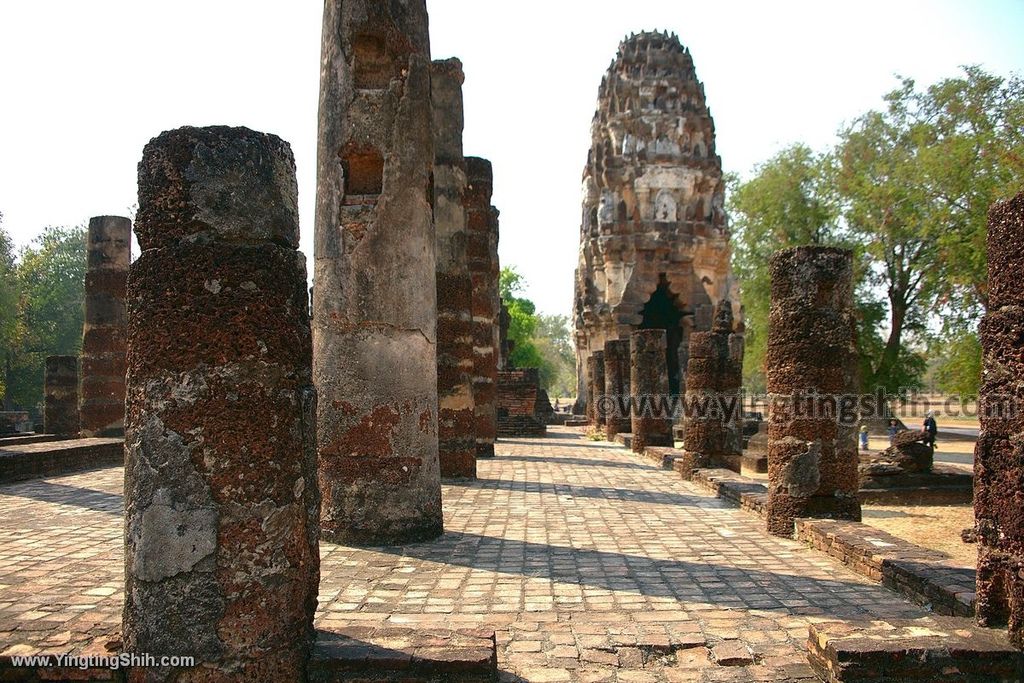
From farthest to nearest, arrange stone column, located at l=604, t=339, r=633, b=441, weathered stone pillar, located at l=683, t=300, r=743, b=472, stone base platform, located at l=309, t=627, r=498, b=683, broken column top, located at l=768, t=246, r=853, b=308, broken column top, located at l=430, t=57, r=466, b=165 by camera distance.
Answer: stone column, located at l=604, t=339, r=633, b=441 < weathered stone pillar, located at l=683, t=300, r=743, b=472 < broken column top, located at l=430, t=57, r=466, b=165 < broken column top, located at l=768, t=246, r=853, b=308 < stone base platform, located at l=309, t=627, r=498, b=683

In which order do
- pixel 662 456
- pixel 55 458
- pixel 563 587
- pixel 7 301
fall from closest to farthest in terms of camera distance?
1. pixel 563 587
2. pixel 55 458
3. pixel 662 456
4. pixel 7 301

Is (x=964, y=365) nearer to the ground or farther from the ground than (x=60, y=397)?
farther from the ground

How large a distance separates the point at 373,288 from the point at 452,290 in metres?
4.75

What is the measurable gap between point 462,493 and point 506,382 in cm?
1352

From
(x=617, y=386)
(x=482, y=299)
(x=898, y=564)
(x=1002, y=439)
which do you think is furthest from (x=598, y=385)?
(x=1002, y=439)

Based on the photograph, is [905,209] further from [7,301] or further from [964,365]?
[7,301]

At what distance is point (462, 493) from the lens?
10000mm

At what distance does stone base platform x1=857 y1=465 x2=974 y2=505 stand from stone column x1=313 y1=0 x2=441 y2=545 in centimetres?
700

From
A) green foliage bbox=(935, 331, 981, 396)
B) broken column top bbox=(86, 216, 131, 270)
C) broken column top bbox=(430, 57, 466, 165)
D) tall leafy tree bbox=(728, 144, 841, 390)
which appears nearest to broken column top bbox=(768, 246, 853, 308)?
broken column top bbox=(430, 57, 466, 165)

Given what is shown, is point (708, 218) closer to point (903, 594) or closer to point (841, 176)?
point (841, 176)

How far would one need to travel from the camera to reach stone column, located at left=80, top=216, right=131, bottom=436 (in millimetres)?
16625

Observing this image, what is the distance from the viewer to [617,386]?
2173 cm

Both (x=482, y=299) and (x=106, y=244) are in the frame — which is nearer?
(x=482, y=299)

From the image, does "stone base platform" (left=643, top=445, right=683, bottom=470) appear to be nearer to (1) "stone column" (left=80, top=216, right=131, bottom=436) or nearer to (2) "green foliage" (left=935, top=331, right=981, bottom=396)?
(2) "green foliage" (left=935, top=331, right=981, bottom=396)
